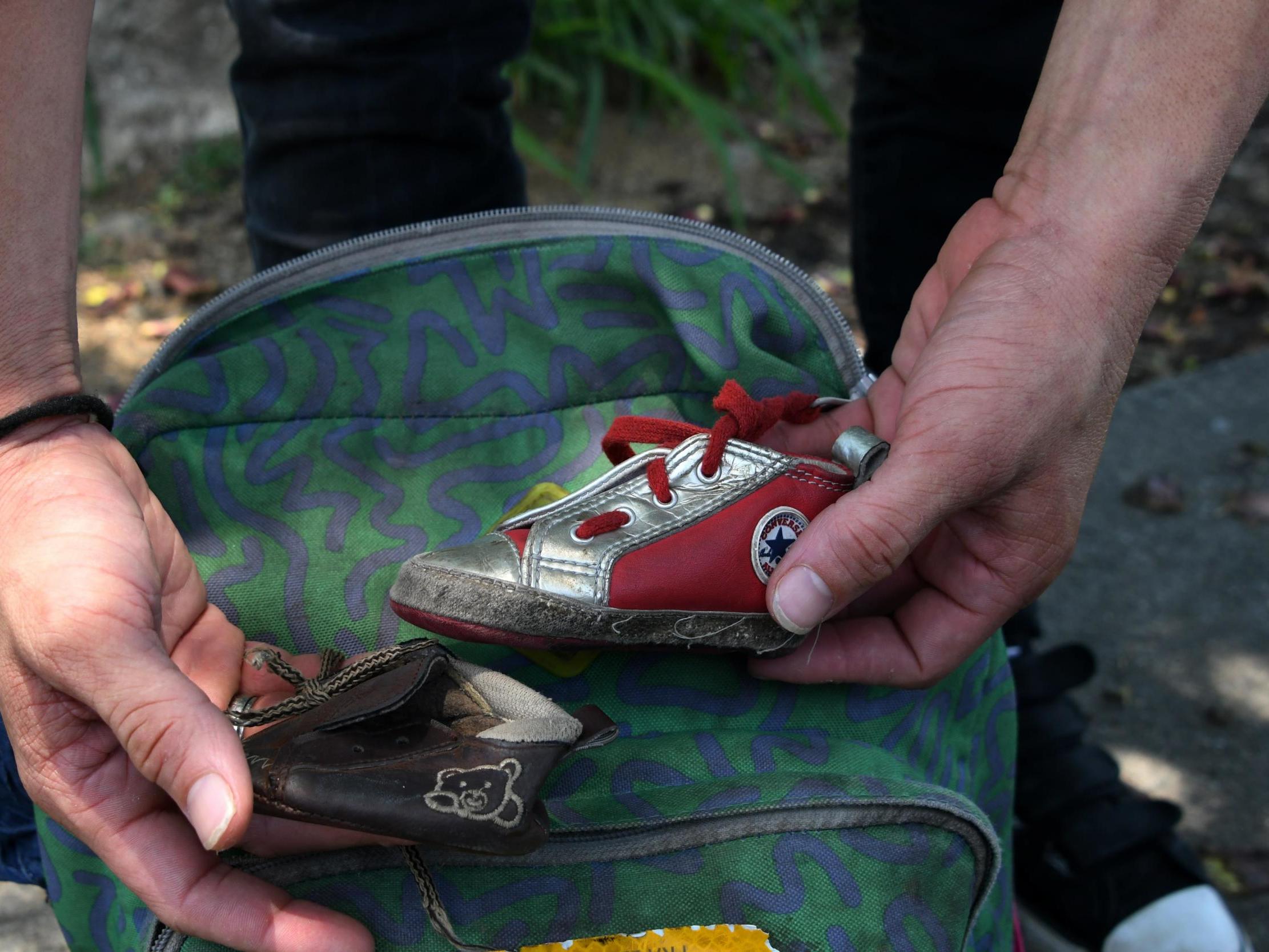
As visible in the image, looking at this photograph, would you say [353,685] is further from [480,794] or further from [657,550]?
[657,550]

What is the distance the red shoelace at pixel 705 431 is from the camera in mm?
1199

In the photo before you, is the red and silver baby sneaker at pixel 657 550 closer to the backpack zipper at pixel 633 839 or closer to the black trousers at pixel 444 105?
the backpack zipper at pixel 633 839

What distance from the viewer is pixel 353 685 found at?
1.03 meters

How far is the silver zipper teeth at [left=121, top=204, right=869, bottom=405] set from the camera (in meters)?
1.33

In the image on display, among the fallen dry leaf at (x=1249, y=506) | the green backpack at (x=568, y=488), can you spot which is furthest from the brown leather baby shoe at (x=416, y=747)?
the fallen dry leaf at (x=1249, y=506)

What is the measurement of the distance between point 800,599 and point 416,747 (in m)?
0.41

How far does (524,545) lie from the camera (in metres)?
1.12

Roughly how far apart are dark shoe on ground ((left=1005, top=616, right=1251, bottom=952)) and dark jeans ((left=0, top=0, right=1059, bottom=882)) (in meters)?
0.79

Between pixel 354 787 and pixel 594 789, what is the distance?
10.3 inches

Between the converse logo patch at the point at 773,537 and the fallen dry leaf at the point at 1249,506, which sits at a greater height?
the converse logo patch at the point at 773,537

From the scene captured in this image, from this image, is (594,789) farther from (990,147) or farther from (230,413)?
(990,147)

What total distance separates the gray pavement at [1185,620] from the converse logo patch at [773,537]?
3.79ft

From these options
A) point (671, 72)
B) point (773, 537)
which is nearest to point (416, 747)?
point (773, 537)

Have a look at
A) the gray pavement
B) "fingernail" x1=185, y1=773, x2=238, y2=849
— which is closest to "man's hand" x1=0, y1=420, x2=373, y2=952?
"fingernail" x1=185, y1=773, x2=238, y2=849
